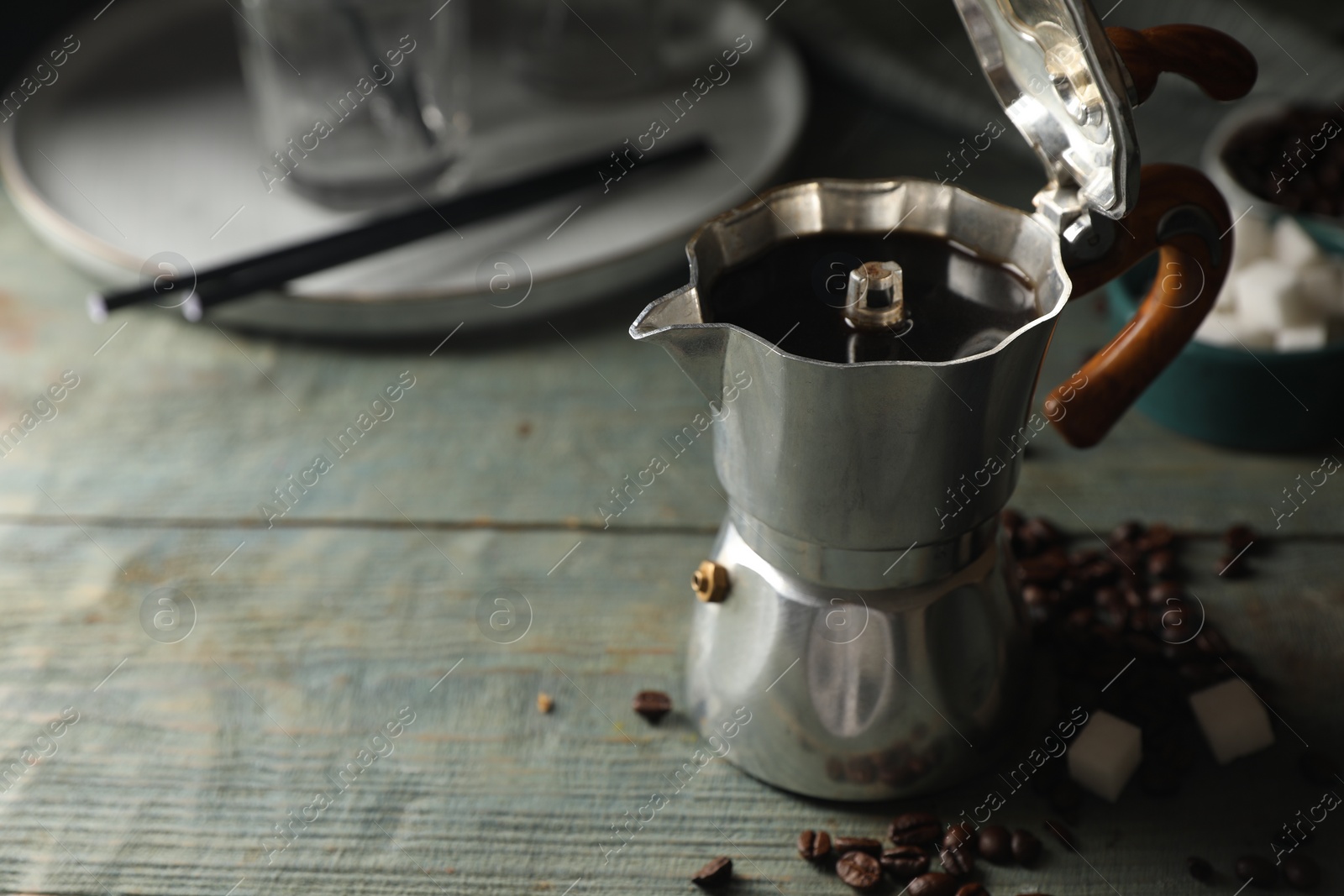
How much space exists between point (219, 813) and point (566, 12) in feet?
2.54

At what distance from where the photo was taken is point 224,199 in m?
1.03

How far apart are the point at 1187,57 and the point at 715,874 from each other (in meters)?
0.41

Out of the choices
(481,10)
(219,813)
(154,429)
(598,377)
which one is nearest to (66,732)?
(219,813)

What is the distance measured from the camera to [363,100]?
1019mm

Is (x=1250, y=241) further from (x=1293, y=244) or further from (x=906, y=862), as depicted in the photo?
(x=906, y=862)

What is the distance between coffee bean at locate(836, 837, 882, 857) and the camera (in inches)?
22.7

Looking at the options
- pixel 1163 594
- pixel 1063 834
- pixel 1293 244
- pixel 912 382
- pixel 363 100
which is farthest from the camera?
pixel 363 100

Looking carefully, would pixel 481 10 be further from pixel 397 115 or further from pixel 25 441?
pixel 25 441

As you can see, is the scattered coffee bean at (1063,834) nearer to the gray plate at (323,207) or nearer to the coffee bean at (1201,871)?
the coffee bean at (1201,871)

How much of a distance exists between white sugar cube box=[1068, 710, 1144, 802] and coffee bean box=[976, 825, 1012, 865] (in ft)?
0.18

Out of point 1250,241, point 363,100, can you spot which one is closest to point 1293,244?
point 1250,241

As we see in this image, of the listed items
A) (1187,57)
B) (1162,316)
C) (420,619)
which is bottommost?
(420,619)

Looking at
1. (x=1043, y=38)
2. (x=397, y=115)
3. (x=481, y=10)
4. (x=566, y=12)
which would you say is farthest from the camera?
(x=481, y=10)

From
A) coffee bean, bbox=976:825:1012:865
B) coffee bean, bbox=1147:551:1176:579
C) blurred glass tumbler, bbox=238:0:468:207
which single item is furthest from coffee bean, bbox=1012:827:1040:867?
blurred glass tumbler, bbox=238:0:468:207
